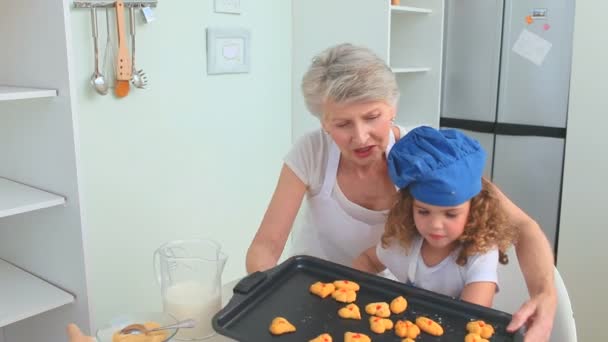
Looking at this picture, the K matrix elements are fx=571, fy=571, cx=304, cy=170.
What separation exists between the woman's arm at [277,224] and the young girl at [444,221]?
0.91ft

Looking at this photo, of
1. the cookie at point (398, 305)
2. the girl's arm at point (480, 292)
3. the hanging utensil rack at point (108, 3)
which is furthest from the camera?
the hanging utensil rack at point (108, 3)

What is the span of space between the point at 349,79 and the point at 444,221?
0.38 meters

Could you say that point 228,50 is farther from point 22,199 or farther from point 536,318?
point 536,318

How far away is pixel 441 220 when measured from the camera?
1.18m

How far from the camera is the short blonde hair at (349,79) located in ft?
4.27

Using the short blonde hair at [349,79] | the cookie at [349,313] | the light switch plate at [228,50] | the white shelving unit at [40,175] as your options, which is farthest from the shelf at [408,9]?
the cookie at [349,313]

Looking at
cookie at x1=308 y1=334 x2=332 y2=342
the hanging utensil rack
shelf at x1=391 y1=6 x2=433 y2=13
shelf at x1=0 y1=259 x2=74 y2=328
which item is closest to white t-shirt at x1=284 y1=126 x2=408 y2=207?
cookie at x1=308 y1=334 x2=332 y2=342

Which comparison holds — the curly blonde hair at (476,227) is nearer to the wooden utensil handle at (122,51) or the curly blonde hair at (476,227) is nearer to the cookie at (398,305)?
the cookie at (398,305)

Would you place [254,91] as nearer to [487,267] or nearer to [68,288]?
[68,288]

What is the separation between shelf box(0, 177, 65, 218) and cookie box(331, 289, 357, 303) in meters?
0.91

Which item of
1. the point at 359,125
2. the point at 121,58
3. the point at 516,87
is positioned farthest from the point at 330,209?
the point at 516,87

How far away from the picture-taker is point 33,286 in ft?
5.68

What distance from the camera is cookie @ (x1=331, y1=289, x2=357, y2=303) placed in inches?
42.6

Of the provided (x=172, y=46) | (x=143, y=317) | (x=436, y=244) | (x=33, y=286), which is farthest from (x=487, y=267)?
(x=172, y=46)
